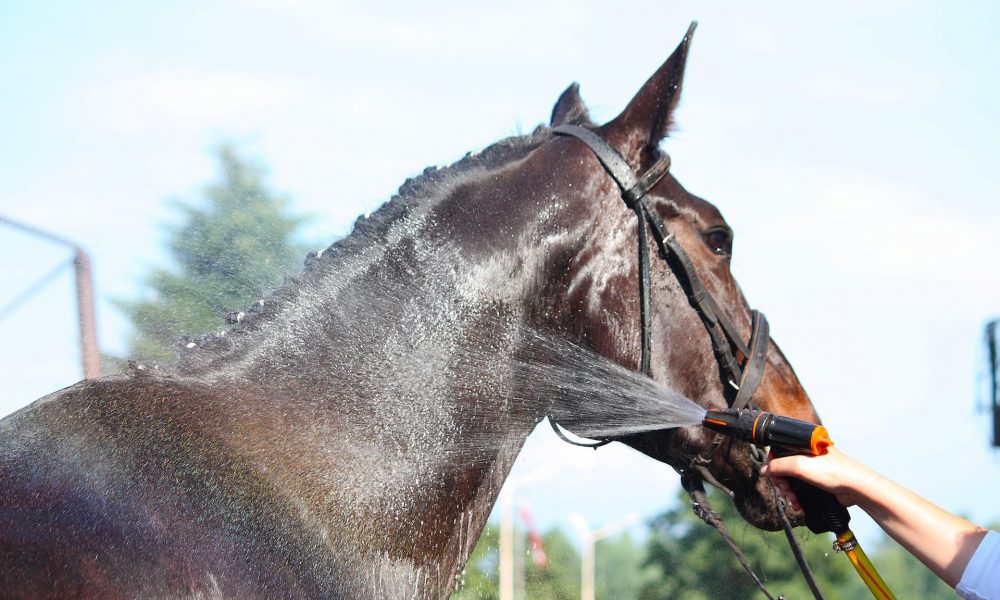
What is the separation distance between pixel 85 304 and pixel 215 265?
1029mm

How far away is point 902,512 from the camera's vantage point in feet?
7.38

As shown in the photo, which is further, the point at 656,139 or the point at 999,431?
the point at 999,431

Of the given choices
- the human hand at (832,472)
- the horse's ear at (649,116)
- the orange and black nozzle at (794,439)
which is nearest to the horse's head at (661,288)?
the horse's ear at (649,116)

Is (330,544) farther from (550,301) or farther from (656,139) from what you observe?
(656,139)

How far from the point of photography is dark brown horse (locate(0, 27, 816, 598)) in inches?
84.7

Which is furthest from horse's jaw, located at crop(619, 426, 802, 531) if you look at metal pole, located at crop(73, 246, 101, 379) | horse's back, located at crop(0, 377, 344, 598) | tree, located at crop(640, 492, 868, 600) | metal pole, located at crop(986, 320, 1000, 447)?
metal pole, located at crop(986, 320, 1000, 447)

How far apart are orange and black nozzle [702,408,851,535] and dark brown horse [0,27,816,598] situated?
0.34m

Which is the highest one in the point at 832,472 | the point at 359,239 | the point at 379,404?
the point at 359,239

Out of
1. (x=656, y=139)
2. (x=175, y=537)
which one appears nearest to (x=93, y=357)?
(x=175, y=537)

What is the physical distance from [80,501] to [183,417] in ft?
1.11

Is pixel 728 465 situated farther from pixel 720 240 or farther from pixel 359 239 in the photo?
pixel 359 239

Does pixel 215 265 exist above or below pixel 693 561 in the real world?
above

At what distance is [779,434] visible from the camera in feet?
8.04

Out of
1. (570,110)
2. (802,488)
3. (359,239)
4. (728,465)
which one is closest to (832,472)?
(802,488)
